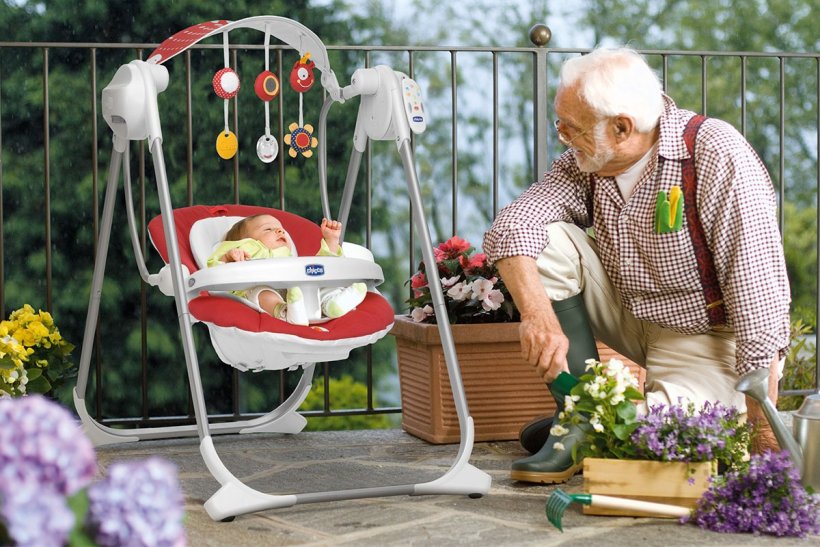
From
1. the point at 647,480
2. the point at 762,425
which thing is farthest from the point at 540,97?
the point at 647,480

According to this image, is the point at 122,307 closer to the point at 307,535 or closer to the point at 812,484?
the point at 307,535

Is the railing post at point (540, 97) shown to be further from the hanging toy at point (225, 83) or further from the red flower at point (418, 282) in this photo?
the hanging toy at point (225, 83)

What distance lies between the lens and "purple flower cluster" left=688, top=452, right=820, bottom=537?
5.90ft

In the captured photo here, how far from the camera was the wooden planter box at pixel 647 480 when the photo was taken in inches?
75.6

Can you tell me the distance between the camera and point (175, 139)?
17.9 feet

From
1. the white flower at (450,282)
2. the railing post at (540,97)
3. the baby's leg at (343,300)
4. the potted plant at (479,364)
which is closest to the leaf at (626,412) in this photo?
the baby's leg at (343,300)

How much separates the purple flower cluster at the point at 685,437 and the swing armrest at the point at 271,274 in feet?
2.28

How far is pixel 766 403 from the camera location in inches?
77.3

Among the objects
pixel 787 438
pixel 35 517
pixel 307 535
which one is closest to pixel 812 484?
pixel 787 438

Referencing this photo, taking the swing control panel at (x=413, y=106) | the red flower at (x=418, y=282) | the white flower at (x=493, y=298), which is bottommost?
the white flower at (x=493, y=298)

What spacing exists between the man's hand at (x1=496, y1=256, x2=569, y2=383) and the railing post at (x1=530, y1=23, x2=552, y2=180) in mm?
957

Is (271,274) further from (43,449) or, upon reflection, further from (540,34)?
(540,34)

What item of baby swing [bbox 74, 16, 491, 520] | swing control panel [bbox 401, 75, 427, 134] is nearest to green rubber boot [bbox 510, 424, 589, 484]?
baby swing [bbox 74, 16, 491, 520]

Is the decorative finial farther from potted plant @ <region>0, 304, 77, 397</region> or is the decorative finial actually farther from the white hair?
potted plant @ <region>0, 304, 77, 397</region>
